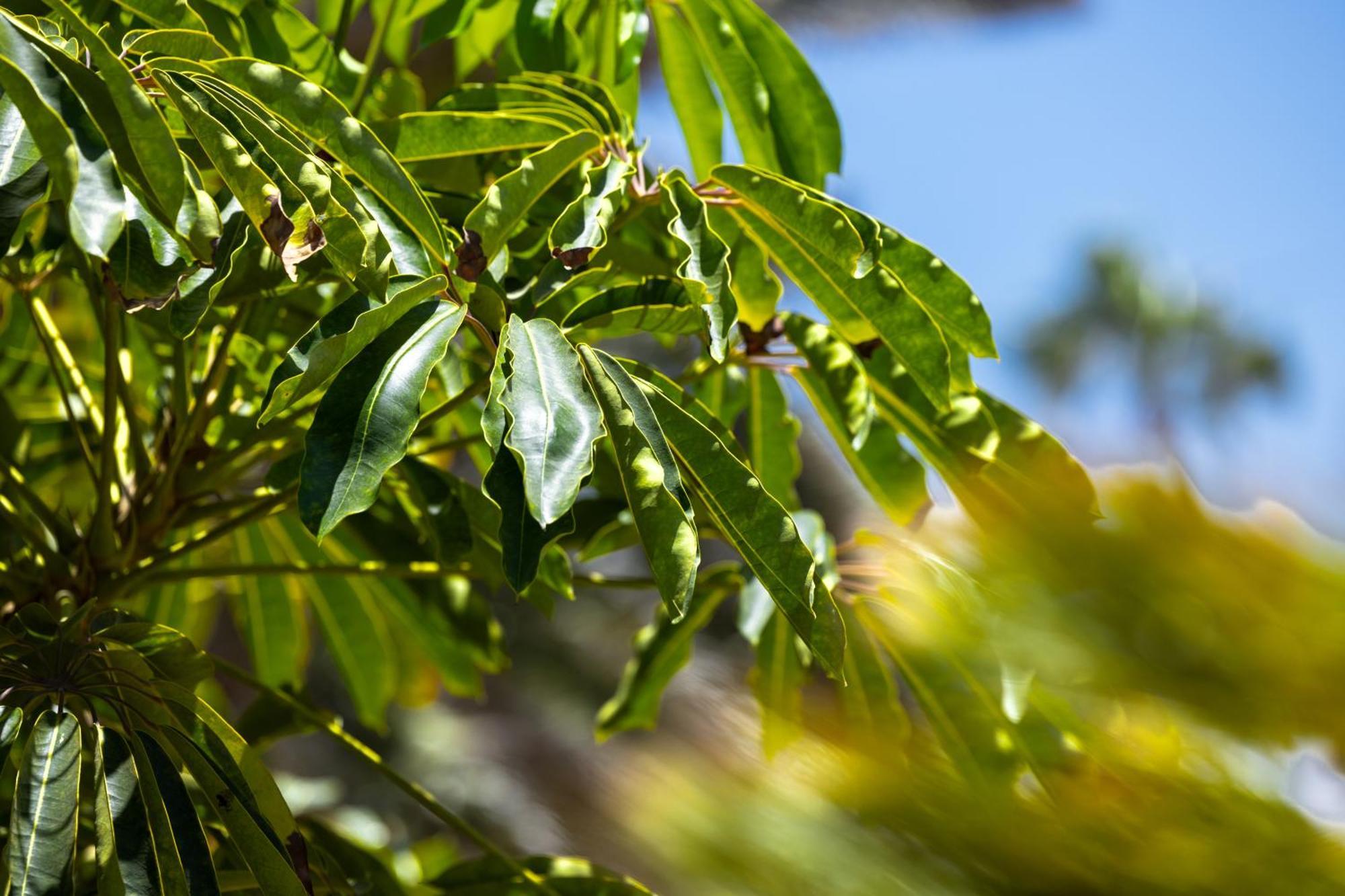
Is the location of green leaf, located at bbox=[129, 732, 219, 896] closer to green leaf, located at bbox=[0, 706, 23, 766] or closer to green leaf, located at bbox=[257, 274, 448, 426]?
green leaf, located at bbox=[0, 706, 23, 766]

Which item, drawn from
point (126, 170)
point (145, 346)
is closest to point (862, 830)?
point (126, 170)

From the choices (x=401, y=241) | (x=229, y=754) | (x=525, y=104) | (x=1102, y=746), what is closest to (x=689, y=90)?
(x=525, y=104)

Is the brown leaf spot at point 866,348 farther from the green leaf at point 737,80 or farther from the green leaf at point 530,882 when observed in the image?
the green leaf at point 530,882

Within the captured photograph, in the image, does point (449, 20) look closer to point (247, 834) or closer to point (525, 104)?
point (525, 104)

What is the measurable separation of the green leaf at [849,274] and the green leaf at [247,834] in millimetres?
498

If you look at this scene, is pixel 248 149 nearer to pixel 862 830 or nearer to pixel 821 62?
pixel 862 830

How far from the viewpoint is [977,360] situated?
2.74 ft

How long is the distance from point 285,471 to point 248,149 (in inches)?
12.6

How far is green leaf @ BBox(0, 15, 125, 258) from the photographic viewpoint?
1.62 feet

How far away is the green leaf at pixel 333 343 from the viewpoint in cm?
56

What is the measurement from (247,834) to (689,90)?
718 millimetres

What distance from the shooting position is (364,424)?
57 cm

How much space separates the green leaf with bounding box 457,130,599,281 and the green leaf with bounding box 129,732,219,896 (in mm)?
349

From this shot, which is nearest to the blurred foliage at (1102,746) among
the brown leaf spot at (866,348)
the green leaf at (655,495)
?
the green leaf at (655,495)
